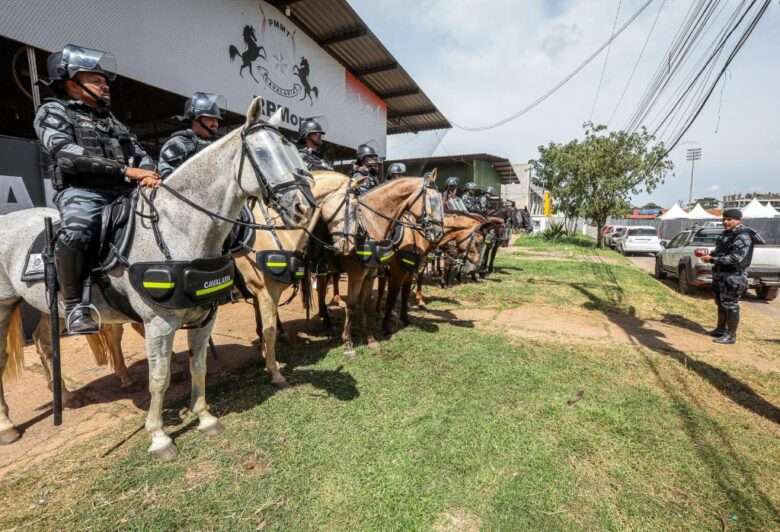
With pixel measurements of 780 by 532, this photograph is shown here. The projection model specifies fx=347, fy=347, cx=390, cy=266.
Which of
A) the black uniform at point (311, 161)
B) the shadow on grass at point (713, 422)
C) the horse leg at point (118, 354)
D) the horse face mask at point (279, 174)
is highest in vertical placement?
the black uniform at point (311, 161)

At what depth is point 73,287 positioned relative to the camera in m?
2.54

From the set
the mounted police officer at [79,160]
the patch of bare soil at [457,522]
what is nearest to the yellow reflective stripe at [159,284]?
the mounted police officer at [79,160]

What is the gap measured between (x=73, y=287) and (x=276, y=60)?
9.85m

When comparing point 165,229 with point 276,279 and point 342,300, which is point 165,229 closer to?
point 276,279

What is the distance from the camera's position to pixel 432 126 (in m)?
19.9

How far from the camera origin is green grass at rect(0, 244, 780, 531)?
→ 7.34 feet

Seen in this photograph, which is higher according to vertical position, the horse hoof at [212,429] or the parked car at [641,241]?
the parked car at [641,241]

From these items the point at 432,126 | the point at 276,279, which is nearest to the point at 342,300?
the point at 276,279

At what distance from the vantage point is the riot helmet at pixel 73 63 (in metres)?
2.46

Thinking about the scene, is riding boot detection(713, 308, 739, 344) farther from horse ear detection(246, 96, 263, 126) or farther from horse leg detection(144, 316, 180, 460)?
horse leg detection(144, 316, 180, 460)

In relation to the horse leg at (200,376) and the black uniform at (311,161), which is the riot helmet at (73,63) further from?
the black uniform at (311,161)

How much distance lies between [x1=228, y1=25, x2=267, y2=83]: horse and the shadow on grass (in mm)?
10589

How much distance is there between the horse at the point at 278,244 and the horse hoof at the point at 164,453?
1.25 m

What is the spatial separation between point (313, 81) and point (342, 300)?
798 cm
